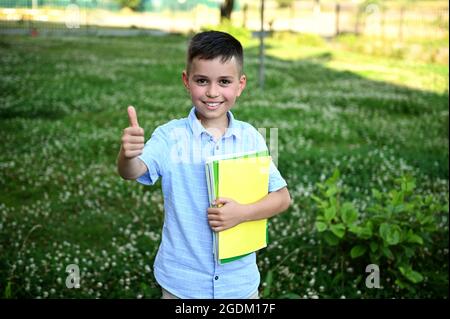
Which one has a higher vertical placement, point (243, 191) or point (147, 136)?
point (243, 191)

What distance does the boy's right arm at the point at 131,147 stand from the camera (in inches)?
81.3

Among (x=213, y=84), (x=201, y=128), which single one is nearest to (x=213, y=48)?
(x=213, y=84)

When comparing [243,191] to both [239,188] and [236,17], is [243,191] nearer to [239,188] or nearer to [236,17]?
[239,188]

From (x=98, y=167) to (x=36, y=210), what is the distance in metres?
1.57

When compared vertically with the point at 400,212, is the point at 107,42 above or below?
above

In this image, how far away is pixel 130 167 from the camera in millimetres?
2203

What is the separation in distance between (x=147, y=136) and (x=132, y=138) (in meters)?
6.63

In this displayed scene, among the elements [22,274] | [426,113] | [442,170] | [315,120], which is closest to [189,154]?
[22,274]

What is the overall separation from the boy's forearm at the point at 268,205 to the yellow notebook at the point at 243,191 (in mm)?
26

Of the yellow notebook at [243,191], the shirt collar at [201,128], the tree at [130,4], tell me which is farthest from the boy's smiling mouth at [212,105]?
the tree at [130,4]

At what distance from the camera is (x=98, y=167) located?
743cm

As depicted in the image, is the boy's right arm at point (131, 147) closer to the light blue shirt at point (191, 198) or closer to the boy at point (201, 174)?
the boy at point (201, 174)

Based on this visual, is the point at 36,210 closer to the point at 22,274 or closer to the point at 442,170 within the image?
the point at 22,274

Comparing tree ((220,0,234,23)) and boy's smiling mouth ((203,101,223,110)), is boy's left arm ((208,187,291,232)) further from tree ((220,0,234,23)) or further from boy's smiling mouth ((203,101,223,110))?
tree ((220,0,234,23))
